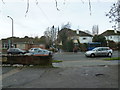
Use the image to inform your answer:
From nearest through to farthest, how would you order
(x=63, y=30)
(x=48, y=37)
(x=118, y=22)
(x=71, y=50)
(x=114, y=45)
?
(x=118, y=22) → (x=71, y=50) → (x=114, y=45) → (x=63, y=30) → (x=48, y=37)

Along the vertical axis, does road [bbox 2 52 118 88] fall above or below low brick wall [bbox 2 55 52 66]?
below

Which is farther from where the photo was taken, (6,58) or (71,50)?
(71,50)

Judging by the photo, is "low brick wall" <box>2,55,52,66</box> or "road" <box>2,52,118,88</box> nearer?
"road" <box>2,52,118,88</box>

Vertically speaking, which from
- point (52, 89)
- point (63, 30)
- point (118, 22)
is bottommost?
point (52, 89)

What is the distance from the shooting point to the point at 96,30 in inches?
2899

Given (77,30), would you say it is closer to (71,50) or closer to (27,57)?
(71,50)

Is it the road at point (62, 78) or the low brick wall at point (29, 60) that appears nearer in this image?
the road at point (62, 78)

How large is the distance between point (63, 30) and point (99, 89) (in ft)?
135

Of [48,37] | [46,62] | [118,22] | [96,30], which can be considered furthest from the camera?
[96,30]

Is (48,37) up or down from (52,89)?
up

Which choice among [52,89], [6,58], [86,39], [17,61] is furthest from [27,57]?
[86,39]

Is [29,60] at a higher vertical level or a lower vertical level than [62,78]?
higher

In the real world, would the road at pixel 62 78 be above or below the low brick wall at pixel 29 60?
below

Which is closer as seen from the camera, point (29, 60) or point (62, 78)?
point (62, 78)
